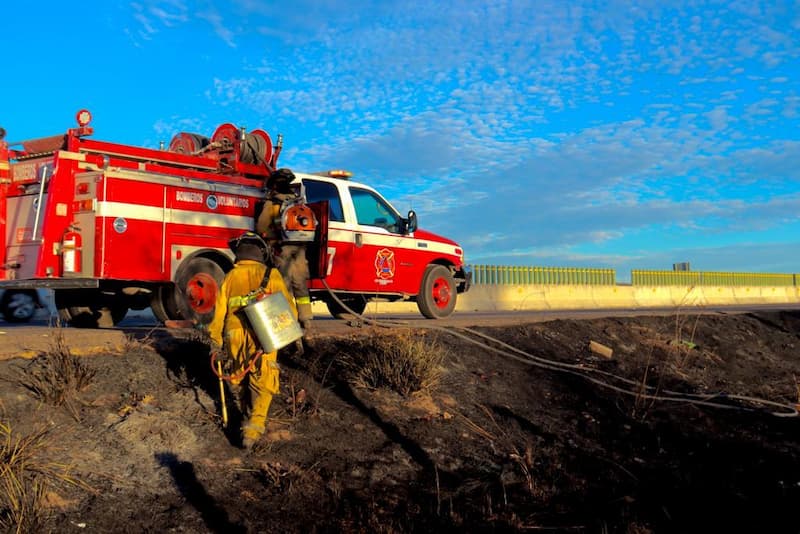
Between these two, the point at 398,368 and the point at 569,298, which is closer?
the point at 398,368

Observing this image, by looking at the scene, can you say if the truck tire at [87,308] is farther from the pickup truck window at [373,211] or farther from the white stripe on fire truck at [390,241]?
the pickup truck window at [373,211]

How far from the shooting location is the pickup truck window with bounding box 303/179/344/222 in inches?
411

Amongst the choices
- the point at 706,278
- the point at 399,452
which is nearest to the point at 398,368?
the point at 399,452

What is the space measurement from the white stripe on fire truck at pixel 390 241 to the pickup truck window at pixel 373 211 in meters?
0.20

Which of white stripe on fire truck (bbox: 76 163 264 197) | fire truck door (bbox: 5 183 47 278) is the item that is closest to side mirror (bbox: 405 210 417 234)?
white stripe on fire truck (bbox: 76 163 264 197)

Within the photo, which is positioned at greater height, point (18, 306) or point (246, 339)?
point (18, 306)

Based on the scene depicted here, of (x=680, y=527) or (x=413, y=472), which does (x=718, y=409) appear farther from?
(x=413, y=472)

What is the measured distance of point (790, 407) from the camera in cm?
755

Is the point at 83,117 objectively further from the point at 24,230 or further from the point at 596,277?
the point at 596,277

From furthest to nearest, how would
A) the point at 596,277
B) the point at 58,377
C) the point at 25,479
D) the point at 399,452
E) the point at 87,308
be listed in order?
the point at 596,277 < the point at 87,308 < the point at 399,452 < the point at 58,377 < the point at 25,479

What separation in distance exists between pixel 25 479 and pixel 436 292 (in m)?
8.51

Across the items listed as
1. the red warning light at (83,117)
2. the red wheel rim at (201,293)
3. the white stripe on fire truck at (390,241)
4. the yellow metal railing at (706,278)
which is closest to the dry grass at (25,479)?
the red wheel rim at (201,293)

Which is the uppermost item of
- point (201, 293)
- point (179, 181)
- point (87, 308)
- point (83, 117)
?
point (83, 117)

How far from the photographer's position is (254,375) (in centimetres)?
568
